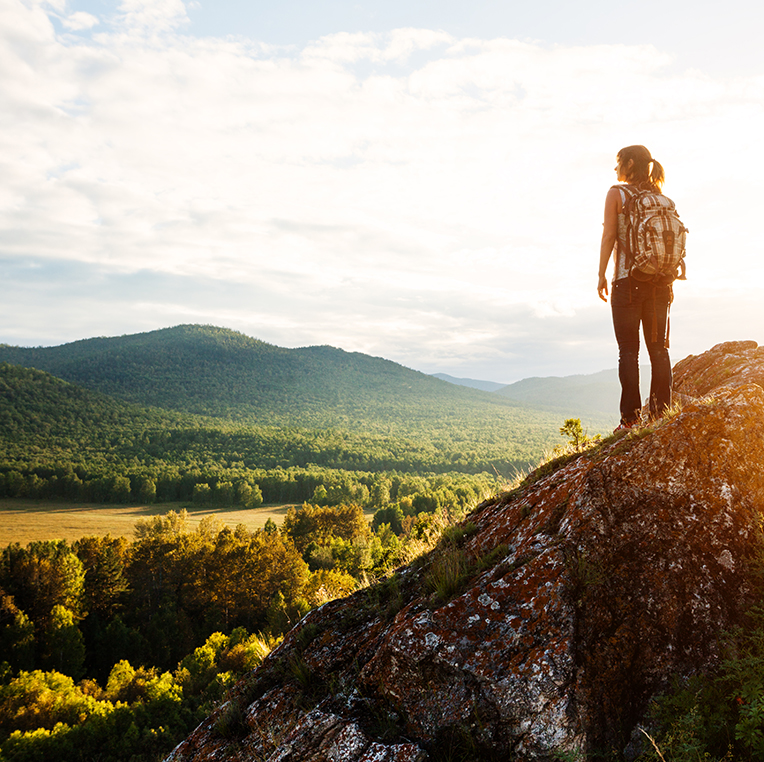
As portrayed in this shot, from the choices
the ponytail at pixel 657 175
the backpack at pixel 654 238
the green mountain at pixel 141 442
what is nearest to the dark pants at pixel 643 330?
the backpack at pixel 654 238

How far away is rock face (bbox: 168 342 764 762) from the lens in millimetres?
3336

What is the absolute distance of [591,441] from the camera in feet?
20.6

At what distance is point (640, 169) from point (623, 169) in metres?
0.19

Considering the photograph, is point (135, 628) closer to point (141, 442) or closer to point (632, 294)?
point (632, 294)

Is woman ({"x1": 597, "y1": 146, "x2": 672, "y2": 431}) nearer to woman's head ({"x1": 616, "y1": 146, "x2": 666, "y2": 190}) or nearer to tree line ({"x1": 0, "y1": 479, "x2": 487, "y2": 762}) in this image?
woman's head ({"x1": 616, "y1": 146, "x2": 666, "y2": 190})

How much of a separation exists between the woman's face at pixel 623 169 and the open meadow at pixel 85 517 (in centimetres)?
7244

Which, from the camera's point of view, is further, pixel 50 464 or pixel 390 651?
pixel 50 464

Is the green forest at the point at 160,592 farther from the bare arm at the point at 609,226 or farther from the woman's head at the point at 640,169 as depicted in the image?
the woman's head at the point at 640,169

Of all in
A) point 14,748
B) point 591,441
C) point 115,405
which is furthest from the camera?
point 115,405

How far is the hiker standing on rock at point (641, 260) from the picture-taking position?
17.0ft

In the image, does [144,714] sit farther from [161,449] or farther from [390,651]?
[161,449]

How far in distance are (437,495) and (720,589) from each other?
7482cm

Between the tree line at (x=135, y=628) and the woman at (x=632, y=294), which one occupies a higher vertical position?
the woman at (x=632, y=294)

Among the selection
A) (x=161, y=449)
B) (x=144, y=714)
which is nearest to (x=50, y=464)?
(x=161, y=449)
